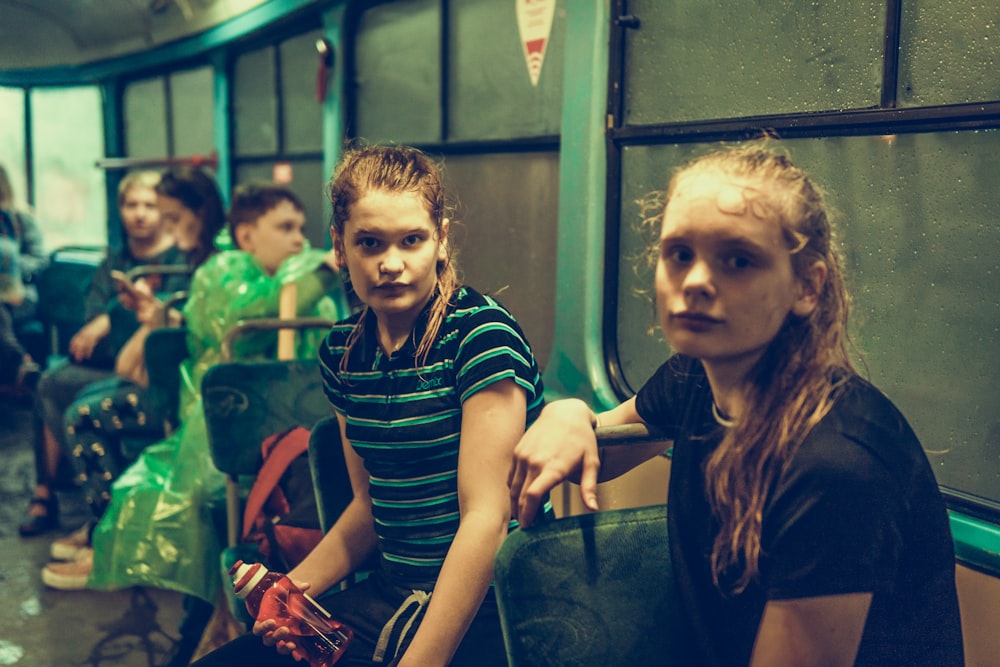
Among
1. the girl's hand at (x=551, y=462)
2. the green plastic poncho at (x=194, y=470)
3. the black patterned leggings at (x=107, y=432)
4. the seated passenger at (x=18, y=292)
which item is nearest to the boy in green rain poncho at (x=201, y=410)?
the green plastic poncho at (x=194, y=470)

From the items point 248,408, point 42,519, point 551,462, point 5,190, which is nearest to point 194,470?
point 248,408

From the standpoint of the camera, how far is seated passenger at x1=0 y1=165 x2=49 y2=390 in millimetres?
5863

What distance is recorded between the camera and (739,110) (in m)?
1.90

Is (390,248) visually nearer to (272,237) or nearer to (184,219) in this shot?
(272,237)

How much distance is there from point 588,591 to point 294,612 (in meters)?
0.51

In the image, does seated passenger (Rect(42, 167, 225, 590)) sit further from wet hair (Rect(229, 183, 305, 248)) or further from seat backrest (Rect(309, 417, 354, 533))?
seat backrest (Rect(309, 417, 354, 533))

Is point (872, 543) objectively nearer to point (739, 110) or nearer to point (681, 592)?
point (681, 592)

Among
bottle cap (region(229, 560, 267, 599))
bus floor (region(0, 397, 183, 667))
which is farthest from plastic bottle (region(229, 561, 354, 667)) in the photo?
bus floor (region(0, 397, 183, 667))

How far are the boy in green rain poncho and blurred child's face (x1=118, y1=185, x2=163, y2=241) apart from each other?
1.06 metres

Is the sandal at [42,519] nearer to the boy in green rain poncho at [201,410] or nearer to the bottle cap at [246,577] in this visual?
the boy in green rain poncho at [201,410]

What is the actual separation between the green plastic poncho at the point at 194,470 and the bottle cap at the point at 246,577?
1.31 metres

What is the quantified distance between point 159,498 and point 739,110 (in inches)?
74.4

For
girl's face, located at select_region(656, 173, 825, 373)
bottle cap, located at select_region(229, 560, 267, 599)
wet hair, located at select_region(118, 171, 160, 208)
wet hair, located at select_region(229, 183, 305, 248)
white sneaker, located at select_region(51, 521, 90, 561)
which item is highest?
wet hair, located at select_region(118, 171, 160, 208)

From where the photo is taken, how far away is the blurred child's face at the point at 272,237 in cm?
322
